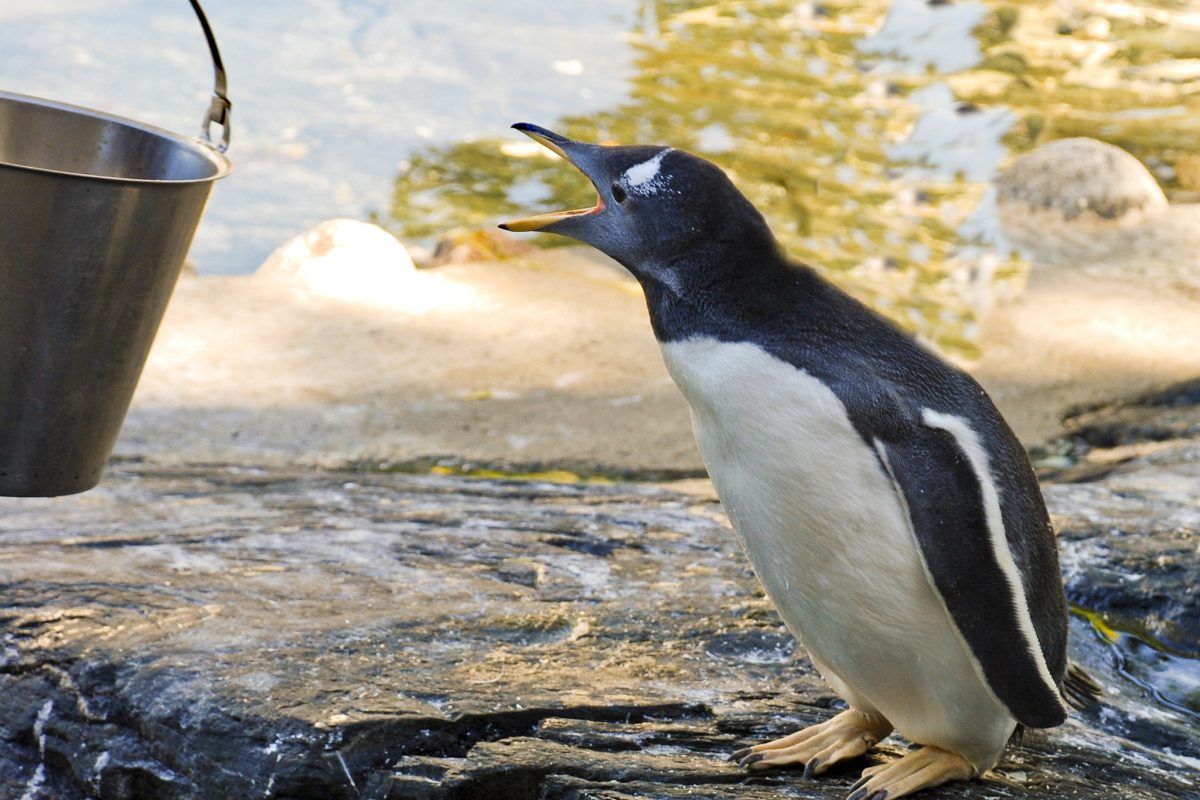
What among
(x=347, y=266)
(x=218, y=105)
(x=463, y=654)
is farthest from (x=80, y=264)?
(x=347, y=266)

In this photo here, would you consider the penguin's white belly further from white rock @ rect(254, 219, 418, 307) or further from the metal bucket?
white rock @ rect(254, 219, 418, 307)

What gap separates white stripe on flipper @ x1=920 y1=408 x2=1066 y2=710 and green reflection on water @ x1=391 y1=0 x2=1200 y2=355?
3360 millimetres

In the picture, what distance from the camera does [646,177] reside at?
1604 mm

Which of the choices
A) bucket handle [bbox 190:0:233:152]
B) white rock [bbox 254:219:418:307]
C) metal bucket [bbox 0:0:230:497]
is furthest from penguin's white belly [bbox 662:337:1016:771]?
white rock [bbox 254:219:418:307]

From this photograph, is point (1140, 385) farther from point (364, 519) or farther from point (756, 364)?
point (756, 364)

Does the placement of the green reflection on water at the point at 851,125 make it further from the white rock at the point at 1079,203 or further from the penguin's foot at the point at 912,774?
the penguin's foot at the point at 912,774

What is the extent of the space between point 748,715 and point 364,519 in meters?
1.08

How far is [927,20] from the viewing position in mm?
9945

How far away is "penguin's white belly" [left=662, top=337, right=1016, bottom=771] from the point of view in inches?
58.6

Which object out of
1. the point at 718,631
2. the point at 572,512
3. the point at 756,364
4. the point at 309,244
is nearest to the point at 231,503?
the point at 572,512

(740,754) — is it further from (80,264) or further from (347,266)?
(347,266)

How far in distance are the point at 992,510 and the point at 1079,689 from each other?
1.92ft

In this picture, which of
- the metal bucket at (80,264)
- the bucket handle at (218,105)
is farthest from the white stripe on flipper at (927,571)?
the bucket handle at (218,105)

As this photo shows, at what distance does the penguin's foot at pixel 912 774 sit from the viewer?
1.59 m
